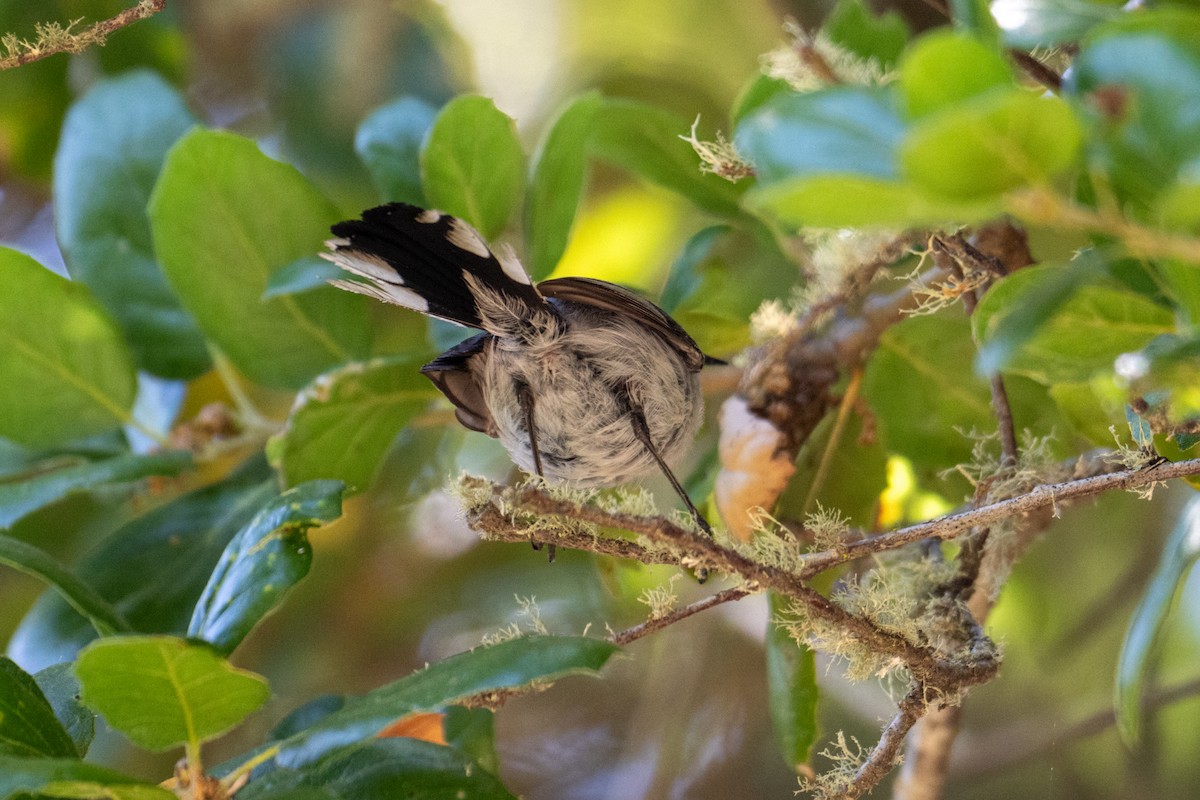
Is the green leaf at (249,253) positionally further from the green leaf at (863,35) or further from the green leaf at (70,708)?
the green leaf at (863,35)

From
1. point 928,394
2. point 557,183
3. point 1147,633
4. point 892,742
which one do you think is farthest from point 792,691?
point 557,183

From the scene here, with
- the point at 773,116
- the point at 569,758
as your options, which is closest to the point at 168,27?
the point at 569,758

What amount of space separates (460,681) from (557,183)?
856 mm

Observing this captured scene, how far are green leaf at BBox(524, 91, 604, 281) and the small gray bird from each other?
5.7 inches

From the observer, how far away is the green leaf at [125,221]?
→ 1.68 meters

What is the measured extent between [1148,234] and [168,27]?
2259mm

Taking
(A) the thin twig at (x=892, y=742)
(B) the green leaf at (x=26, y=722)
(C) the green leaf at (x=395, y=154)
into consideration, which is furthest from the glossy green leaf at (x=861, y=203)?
(C) the green leaf at (x=395, y=154)

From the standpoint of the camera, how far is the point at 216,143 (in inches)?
57.0

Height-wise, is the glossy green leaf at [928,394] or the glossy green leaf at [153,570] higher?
the glossy green leaf at [153,570]

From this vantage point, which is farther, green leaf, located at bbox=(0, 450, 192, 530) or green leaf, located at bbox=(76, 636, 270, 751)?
green leaf, located at bbox=(0, 450, 192, 530)

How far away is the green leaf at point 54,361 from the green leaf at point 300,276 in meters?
0.29

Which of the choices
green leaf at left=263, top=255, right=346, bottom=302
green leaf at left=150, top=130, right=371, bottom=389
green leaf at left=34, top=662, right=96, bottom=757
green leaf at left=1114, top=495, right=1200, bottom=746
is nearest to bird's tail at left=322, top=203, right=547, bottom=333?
green leaf at left=263, top=255, right=346, bottom=302

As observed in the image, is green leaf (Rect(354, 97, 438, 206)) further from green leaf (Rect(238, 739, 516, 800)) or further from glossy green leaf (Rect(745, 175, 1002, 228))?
glossy green leaf (Rect(745, 175, 1002, 228))

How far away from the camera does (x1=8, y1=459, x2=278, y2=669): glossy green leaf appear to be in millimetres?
1445
